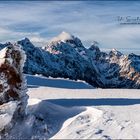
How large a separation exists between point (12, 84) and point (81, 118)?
302 cm

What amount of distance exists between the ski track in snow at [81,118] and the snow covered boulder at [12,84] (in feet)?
2.03

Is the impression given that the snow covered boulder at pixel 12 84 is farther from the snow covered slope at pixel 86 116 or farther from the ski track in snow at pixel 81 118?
the snow covered slope at pixel 86 116

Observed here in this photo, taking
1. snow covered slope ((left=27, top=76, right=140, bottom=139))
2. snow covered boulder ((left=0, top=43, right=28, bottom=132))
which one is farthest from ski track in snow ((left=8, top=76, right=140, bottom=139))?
snow covered boulder ((left=0, top=43, right=28, bottom=132))

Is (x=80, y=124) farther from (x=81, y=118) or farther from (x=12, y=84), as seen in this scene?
(x=12, y=84)

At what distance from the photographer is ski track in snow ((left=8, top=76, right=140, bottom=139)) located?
17.8m

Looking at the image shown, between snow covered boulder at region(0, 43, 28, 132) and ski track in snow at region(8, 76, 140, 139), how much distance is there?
62 cm

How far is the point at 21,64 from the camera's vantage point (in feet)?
62.9

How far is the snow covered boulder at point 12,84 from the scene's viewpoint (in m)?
18.2

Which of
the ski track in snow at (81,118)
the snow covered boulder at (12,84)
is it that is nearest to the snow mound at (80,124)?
the ski track in snow at (81,118)

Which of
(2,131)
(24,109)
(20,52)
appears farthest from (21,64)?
(2,131)

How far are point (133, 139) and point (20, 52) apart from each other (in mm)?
5688

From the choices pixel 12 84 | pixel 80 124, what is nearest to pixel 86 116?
pixel 80 124

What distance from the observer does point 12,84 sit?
18.8m

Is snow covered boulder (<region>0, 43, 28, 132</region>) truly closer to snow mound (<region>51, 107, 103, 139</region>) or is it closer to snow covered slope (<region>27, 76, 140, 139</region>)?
snow covered slope (<region>27, 76, 140, 139</region>)
